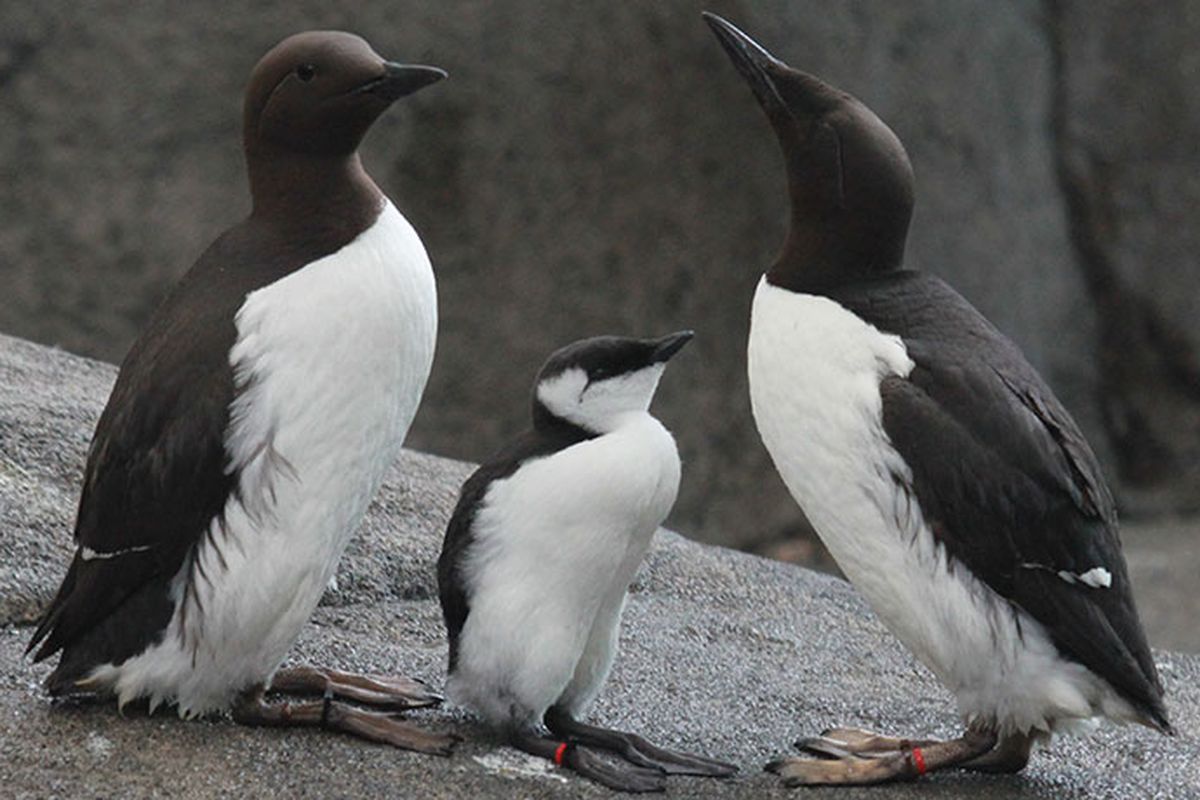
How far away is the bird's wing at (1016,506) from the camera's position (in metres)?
2.75

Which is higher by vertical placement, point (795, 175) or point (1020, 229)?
point (795, 175)

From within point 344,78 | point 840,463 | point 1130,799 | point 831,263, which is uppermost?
point 344,78

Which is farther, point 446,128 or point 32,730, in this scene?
point 446,128

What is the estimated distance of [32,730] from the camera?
107 inches

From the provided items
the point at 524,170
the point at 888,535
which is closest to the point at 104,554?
the point at 888,535

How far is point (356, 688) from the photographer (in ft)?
9.66

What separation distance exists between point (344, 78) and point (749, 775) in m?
1.19

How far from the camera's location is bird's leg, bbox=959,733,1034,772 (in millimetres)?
2902

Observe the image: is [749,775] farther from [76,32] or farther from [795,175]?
[76,32]

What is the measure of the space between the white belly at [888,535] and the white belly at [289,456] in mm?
582

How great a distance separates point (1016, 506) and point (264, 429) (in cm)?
108

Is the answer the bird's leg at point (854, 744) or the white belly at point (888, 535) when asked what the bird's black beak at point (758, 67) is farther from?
the bird's leg at point (854, 744)

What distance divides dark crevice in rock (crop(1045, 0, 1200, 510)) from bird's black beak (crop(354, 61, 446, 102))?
466 cm

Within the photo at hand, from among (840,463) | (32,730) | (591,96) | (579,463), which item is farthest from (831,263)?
(591,96)
